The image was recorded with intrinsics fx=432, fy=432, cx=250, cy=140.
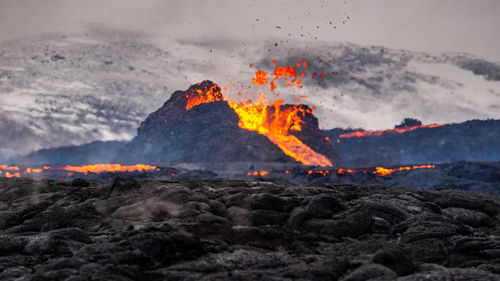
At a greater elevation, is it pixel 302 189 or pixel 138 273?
pixel 302 189

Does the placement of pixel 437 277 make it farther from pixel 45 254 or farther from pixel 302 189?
pixel 302 189

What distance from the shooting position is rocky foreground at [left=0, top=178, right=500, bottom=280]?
60.2ft

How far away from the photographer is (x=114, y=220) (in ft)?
91.6

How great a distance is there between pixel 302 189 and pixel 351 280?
1957 centimetres

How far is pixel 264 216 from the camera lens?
2886 cm

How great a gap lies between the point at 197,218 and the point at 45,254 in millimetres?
9015

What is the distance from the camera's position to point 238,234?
24.9m

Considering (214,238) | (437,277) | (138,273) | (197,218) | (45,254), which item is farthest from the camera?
(197,218)

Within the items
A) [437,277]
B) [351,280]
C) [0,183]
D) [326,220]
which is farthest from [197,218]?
[0,183]

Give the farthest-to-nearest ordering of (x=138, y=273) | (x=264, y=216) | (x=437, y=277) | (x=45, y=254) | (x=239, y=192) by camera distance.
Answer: (x=239, y=192)
(x=264, y=216)
(x=45, y=254)
(x=138, y=273)
(x=437, y=277)

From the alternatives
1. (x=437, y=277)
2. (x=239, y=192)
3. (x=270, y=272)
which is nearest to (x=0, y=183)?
(x=239, y=192)

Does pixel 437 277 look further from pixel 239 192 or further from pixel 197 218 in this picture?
pixel 239 192

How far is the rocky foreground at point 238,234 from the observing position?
18.4 m

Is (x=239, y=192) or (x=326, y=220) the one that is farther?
(x=239, y=192)
